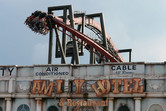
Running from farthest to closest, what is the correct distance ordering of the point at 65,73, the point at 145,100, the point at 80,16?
1. the point at 80,16
2. the point at 65,73
3. the point at 145,100

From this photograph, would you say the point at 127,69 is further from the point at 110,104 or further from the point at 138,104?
the point at 110,104

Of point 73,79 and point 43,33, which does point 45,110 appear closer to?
point 73,79

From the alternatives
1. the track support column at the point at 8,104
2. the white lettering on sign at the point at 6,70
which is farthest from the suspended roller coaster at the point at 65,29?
the track support column at the point at 8,104

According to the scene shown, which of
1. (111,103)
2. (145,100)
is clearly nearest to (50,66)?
(111,103)

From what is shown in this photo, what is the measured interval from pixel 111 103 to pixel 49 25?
2090 centimetres

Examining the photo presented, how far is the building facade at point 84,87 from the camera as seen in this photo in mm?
40562

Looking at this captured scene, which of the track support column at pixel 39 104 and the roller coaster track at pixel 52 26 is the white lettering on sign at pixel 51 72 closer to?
the track support column at pixel 39 104

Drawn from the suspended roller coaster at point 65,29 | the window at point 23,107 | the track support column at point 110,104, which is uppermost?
the suspended roller coaster at point 65,29

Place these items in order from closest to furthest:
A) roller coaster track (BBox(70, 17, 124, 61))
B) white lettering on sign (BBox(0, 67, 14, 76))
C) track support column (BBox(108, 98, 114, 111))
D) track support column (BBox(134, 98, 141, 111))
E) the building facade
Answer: track support column (BBox(134, 98, 141, 111)) < the building facade < track support column (BBox(108, 98, 114, 111)) < white lettering on sign (BBox(0, 67, 14, 76)) < roller coaster track (BBox(70, 17, 124, 61))

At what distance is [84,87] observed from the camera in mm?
42031

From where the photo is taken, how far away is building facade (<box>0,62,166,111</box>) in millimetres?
40562

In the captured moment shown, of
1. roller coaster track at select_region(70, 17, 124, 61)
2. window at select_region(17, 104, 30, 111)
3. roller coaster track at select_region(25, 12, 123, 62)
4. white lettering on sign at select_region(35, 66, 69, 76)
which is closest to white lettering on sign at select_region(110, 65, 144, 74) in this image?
white lettering on sign at select_region(35, 66, 69, 76)

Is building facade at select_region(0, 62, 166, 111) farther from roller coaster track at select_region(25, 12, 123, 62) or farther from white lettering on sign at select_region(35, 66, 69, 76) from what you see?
roller coaster track at select_region(25, 12, 123, 62)

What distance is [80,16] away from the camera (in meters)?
69.2
